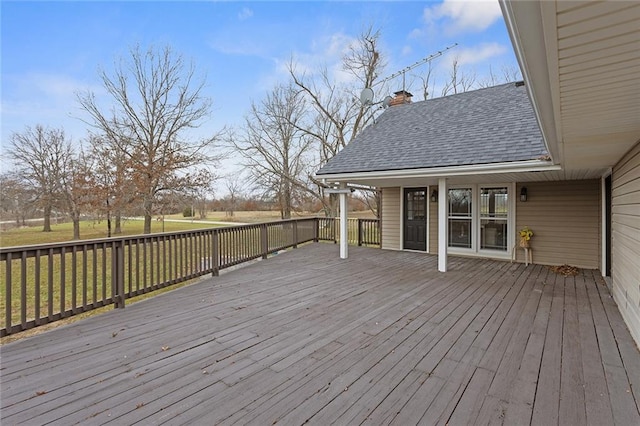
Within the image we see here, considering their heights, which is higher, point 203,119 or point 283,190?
point 203,119

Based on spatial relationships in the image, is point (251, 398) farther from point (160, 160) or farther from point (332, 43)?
point (332, 43)

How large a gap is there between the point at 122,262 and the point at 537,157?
248 inches

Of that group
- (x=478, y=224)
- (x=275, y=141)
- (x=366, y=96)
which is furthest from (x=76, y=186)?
(x=478, y=224)

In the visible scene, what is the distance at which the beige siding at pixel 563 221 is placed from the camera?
6.08 meters

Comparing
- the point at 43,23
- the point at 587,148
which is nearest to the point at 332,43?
the point at 43,23

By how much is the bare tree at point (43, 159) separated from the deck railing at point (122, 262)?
15.0ft

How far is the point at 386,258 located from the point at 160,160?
9.46 m

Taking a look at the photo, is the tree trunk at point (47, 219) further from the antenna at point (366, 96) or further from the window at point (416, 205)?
the window at point (416, 205)

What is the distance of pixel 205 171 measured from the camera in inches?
508

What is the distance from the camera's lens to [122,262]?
3912 millimetres

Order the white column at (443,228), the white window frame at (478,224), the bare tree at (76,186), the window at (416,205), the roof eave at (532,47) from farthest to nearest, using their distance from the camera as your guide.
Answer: the bare tree at (76,186), the window at (416,205), the white window frame at (478,224), the white column at (443,228), the roof eave at (532,47)

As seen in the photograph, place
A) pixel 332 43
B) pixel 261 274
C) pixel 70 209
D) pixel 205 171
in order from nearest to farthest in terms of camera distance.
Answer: pixel 261 274 < pixel 70 209 < pixel 205 171 < pixel 332 43

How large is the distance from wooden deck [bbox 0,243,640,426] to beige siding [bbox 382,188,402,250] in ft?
14.1

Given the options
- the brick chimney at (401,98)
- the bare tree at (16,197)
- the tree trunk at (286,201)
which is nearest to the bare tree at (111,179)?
the bare tree at (16,197)
